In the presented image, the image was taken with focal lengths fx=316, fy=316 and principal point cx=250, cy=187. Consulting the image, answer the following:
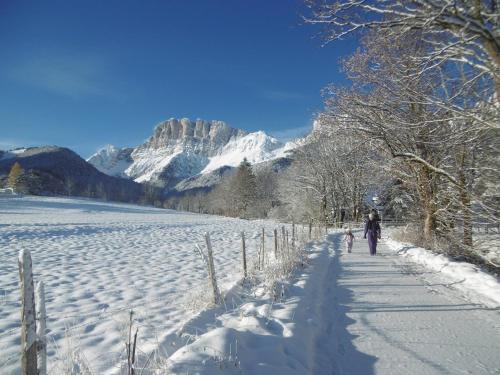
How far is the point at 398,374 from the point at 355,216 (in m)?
33.3

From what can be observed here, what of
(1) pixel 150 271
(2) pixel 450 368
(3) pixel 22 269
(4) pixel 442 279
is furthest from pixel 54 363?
(4) pixel 442 279

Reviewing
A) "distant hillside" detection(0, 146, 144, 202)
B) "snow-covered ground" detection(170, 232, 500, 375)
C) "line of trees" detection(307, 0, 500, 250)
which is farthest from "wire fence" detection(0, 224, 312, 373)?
"distant hillside" detection(0, 146, 144, 202)

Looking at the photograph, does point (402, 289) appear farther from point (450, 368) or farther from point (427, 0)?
point (427, 0)

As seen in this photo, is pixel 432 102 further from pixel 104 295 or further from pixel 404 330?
pixel 104 295

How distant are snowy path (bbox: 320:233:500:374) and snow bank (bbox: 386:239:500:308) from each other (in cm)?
31

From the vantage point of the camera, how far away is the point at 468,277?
274 inches

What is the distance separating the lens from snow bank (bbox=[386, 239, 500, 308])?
19.2 feet

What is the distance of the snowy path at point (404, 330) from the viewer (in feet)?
11.6

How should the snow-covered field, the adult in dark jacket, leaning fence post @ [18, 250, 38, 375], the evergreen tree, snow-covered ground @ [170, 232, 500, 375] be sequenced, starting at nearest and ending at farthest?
leaning fence post @ [18, 250, 38, 375]
snow-covered ground @ [170, 232, 500, 375]
the snow-covered field
the adult in dark jacket
the evergreen tree

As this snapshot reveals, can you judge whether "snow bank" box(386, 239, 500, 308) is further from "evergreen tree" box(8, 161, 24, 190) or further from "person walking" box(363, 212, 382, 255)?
"evergreen tree" box(8, 161, 24, 190)

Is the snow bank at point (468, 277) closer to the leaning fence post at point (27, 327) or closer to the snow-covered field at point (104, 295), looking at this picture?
the snow-covered field at point (104, 295)

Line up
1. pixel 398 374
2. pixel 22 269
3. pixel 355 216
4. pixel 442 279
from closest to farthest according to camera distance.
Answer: pixel 22 269
pixel 398 374
pixel 442 279
pixel 355 216

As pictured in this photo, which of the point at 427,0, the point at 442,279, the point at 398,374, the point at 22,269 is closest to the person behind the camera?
the point at 22,269

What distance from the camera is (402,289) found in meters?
6.65
